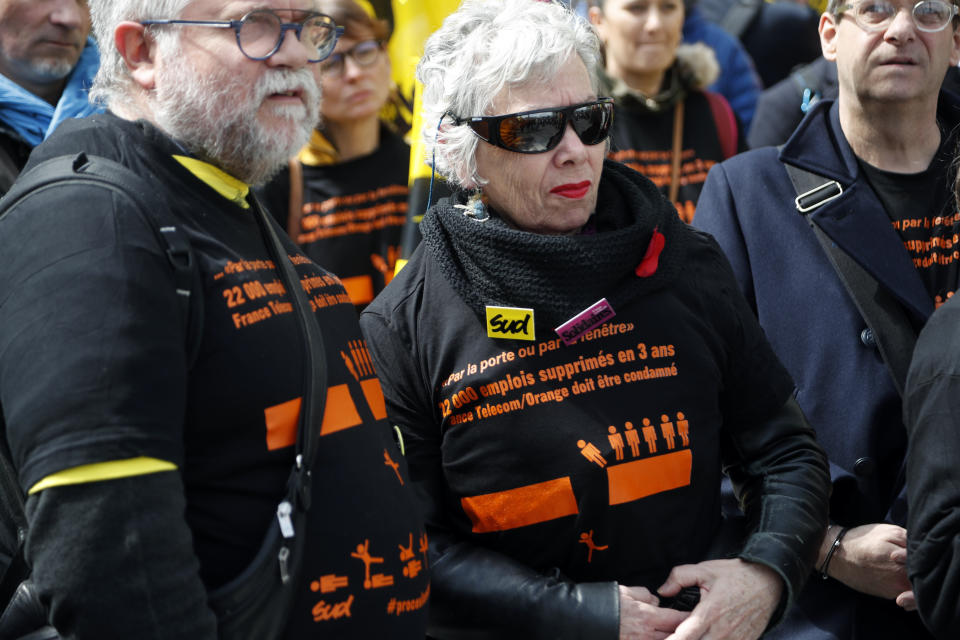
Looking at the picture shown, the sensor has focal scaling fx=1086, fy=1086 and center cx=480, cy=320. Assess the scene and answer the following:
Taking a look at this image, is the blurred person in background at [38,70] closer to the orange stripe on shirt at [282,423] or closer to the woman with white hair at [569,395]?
the woman with white hair at [569,395]

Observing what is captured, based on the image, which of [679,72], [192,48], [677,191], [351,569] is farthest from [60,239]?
[679,72]

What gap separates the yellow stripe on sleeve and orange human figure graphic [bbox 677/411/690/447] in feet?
3.75

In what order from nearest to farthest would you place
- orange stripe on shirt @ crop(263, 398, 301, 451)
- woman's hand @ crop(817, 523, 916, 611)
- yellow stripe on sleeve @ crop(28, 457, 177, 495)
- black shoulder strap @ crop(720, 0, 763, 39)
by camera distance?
yellow stripe on sleeve @ crop(28, 457, 177, 495)
orange stripe on shirt @ crop(263, 398, 301, 451)
woman's hand @ crop(817, 523, 916, 611)
black shoulder strap @ crop(720, 0, 763, 39)

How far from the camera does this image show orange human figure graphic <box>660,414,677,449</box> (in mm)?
2283

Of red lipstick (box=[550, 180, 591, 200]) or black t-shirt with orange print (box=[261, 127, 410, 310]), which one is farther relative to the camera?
black t-shirt with orange print (box=[261, 127, 410, 310])

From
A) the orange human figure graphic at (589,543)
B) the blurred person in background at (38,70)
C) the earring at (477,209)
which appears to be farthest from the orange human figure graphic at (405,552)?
the blurred person in background at (38,70)

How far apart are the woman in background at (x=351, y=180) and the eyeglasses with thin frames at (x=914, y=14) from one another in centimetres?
195

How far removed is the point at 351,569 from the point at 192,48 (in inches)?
37.2

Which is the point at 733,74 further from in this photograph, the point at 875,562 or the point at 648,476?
the point at 648,476

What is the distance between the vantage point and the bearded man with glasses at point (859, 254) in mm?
2564

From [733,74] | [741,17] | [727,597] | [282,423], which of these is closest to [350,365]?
[282,423]

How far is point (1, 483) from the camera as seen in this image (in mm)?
1980

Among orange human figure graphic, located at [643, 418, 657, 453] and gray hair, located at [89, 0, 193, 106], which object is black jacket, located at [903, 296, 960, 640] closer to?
orange human figure graphic, located at [643, 418, 657, 453]

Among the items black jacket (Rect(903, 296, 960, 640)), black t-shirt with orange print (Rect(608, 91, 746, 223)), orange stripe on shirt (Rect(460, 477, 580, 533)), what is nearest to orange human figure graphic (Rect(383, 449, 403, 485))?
orange stripe on shirt (Rect(460, 477, 580, 533))
